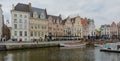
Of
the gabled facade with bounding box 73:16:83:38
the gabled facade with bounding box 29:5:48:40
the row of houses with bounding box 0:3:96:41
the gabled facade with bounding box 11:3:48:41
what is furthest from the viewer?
the gabled facade with bounding box 73:16:83:38

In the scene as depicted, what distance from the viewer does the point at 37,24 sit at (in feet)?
226

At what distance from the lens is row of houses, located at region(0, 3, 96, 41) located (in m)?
62.3

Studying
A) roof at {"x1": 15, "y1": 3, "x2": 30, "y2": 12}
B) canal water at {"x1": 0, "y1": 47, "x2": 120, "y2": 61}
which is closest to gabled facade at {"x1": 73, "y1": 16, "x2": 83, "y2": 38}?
roof at {"x1": 15, "y1": 3, "x2": 30, "y2": 12}

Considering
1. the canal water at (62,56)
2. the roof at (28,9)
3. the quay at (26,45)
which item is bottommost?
the canal water at (62,56)

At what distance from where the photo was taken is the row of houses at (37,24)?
62344mm

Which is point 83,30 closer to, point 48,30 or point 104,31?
point 48,30

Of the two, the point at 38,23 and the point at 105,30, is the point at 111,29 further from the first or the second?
the point at 38,23

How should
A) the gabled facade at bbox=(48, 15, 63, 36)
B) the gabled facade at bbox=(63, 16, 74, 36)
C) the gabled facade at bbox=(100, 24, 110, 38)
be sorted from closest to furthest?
the gabled facade at bbox=(48, 15, 63, 36)
the gabled facade at bbox=(63, 16, 74, 36)
the gabled facade at bbox=(100, 24, 110, 38)

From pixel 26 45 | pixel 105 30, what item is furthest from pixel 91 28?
pixel 26 45

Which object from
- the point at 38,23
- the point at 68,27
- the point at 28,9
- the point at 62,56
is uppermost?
the point at 28,9

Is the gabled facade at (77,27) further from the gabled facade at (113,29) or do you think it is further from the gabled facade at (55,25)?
the gabled facade at (113,29)

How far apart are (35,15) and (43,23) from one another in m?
4.45

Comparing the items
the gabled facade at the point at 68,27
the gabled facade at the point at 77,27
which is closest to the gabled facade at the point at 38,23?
the gabled facade at the point at 68,27

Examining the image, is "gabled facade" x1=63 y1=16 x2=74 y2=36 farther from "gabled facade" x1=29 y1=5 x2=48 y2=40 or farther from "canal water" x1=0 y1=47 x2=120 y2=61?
"canal water" x1=0 y1=47 x2=120 y2=61
